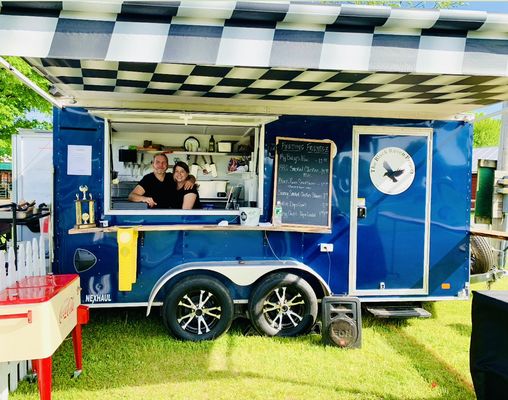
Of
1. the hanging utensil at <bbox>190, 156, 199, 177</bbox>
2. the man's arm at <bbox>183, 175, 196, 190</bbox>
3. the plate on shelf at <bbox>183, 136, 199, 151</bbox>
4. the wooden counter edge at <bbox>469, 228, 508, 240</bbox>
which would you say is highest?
the plate on shelf at <bbox>183, 136, 199, 151</bbox>

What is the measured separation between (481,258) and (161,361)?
145 inches

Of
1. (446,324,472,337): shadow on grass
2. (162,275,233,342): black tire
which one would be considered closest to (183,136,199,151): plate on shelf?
(162,275,233,342): black tire

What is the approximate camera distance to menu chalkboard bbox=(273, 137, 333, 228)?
4145 millimetres

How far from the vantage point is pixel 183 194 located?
191 inches

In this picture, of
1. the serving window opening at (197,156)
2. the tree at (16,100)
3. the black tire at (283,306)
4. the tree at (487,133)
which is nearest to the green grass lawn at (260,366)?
the black tire at (283,306)

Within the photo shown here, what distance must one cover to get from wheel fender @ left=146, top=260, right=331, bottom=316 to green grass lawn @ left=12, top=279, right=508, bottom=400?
51 centimetres

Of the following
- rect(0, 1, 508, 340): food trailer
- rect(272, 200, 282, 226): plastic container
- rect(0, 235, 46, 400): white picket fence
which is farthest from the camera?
rect(272, 200, 282, 226): plastic container

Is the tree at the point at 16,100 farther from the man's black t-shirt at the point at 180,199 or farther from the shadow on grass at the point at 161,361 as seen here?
the shadow on grass at the point at 161,361

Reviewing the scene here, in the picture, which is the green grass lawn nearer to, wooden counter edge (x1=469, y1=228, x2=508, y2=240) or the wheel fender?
the wheel fender

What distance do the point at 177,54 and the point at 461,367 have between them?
10.6 feet

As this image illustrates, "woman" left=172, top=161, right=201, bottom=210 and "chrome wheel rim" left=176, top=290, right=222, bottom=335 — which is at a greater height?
"woman" left=172, top=161, right=201, bottom=210

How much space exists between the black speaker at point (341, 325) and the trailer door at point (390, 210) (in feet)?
1.49

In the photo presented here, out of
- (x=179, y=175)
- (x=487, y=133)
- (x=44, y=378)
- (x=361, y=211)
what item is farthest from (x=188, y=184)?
(x=487, y=133)

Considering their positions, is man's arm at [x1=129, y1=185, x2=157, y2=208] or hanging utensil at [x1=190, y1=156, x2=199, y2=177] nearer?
man's arm at [x1=129, y1=185, x2=157, y2=208]
